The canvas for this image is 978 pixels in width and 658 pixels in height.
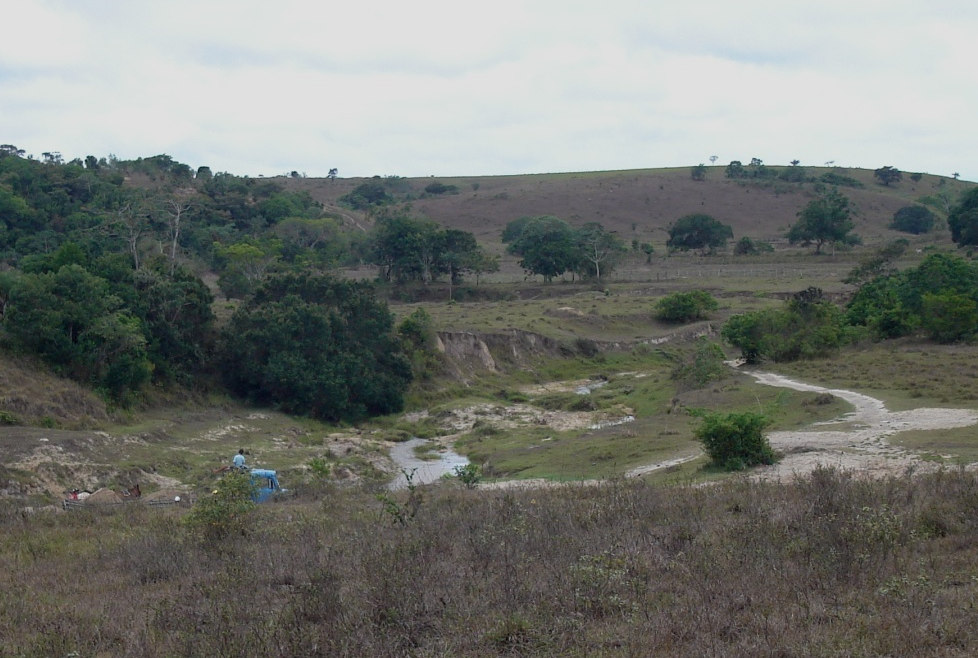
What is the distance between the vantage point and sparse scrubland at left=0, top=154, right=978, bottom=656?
8.13m

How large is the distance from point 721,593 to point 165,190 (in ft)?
363

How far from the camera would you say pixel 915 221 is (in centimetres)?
12238

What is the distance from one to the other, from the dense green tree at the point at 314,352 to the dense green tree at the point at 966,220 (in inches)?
2389

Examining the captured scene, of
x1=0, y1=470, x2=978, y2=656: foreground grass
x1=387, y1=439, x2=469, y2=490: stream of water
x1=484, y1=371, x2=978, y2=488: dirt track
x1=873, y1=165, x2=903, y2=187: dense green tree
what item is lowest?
x1=387, y1=439, x2=469, y2=490: stream of water

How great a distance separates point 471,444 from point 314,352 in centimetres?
→ 909

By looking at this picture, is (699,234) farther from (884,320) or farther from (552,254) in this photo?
(884,320)

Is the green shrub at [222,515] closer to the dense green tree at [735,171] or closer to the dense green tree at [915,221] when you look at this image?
the dense green tree at [915,221]

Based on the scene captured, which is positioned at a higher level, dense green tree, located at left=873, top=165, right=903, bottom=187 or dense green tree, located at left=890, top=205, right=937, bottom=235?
dense green tree, located at left=873, top=165, right=903, bottom=187

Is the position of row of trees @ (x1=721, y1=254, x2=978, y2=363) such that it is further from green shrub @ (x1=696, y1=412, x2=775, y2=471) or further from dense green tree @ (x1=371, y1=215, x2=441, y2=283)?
dense green tree @ (x1=371, y1=215, x2=441, y2=283)

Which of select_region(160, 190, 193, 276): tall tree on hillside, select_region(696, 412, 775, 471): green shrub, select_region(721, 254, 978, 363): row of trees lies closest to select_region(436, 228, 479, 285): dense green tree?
select_region(160, 190, 193, 276): tall tree on hillside

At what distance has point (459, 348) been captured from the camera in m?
50.6

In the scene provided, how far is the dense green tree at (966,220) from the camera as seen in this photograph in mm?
80375

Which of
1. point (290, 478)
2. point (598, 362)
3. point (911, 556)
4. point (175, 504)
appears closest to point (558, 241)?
point (598, 362)

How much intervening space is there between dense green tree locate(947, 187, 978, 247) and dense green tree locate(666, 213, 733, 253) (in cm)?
2429
